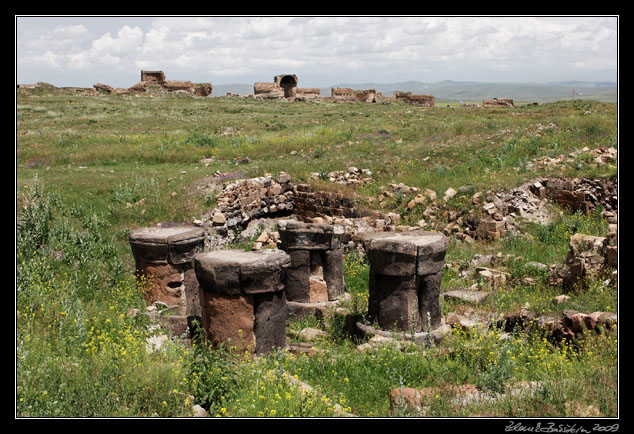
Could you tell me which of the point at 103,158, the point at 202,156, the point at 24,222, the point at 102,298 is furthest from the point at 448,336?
the point at 103,158

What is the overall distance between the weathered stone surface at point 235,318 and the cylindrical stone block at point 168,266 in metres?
2.34

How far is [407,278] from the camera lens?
7.52 m

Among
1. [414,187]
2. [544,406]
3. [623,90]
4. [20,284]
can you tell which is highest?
[623,90]

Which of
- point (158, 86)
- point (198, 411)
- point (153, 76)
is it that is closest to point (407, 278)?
point (198, 411)

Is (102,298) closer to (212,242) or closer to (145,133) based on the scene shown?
(212,242)

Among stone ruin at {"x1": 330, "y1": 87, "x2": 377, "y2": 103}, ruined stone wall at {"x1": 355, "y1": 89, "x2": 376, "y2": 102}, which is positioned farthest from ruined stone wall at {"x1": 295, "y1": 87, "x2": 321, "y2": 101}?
ruined stone wall at {"x1": 355, "y1": 89, "x2": 376, "y2": 102}

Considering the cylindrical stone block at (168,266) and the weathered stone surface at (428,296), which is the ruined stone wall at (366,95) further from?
the weathered stone surface at (428,296)

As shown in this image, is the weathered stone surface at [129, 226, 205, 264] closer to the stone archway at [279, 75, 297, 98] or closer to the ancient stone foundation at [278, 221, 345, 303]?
the ancient stone foundation at [278, 221, 345, 303]

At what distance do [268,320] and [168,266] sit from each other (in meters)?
2.91

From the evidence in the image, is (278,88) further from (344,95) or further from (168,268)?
(168,268)

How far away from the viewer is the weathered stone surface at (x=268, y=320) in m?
6.73

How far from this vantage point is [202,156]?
18.8 metres

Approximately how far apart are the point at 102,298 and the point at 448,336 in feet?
18.5

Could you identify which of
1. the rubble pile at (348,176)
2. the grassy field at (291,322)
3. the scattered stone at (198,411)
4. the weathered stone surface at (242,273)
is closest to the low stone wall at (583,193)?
the grassy field at (291,322)
